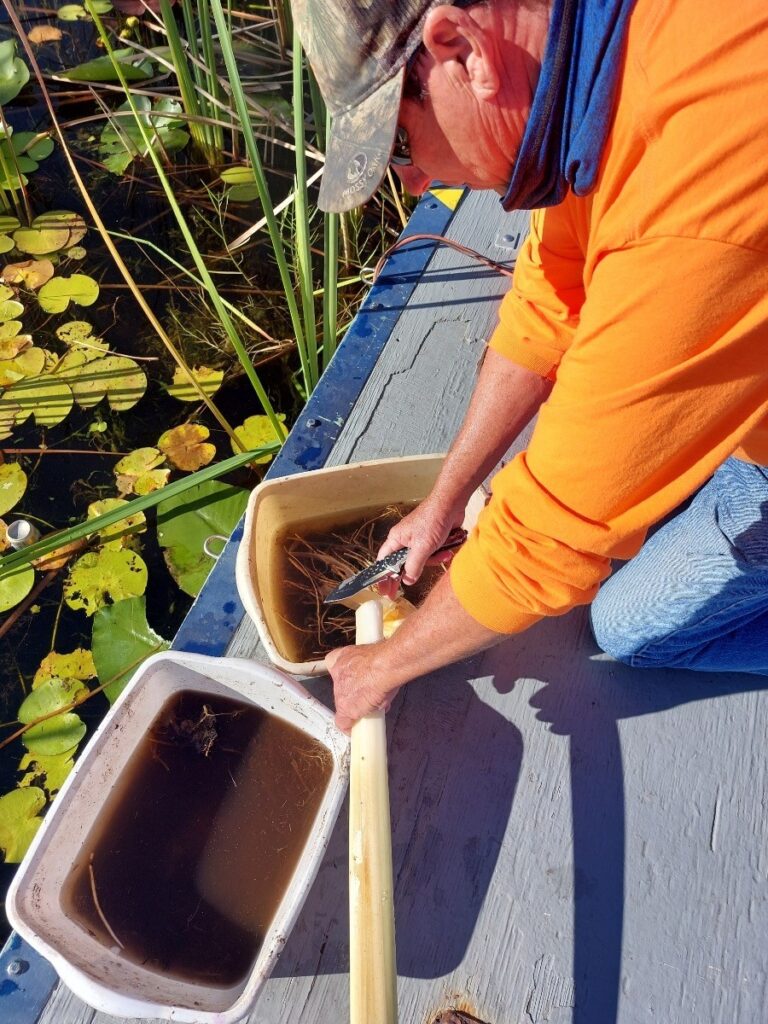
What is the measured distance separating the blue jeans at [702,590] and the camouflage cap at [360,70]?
70cm

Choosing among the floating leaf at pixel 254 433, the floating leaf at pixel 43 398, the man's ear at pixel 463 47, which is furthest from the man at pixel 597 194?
the floating leaf at pixel 43 398

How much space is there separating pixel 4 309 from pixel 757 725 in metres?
2.15

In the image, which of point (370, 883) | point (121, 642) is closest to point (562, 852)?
point (370, 883)

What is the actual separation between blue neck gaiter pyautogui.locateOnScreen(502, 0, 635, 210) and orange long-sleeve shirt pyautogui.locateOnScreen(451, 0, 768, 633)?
0.01m

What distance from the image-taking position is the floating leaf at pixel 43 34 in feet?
9.40

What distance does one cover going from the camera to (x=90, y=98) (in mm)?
2713

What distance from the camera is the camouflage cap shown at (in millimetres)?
698

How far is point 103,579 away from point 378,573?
81 centimetres

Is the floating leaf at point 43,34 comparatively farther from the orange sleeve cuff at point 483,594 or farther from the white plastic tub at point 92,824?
the orange sleeve cuff at point 483,594

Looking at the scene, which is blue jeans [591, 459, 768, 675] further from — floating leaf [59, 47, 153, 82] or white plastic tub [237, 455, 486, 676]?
floating leaf [59, 47, 153, 82]

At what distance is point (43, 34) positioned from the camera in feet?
9.48

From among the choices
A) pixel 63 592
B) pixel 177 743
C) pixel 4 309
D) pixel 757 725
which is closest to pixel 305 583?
pixel 177 743

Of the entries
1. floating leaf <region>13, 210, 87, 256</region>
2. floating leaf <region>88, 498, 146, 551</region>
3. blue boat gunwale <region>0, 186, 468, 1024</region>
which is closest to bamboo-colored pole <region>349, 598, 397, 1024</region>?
blue boat gunwale <region>0, 186, 468, 1024</region>

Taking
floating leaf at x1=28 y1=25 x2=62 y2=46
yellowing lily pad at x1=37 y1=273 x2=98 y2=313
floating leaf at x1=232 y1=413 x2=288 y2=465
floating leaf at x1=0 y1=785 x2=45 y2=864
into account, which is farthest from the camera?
floating leaf at x1=28 y1=25 x2=62 y2=46
